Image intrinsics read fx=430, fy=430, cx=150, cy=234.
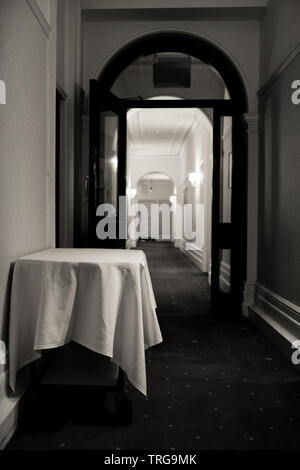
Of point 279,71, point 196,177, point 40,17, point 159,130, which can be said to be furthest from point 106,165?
point 159,130

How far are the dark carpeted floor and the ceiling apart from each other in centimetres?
634

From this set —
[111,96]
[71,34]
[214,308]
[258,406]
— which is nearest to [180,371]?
[258,406]

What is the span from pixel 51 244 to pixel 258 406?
1849 millimetres

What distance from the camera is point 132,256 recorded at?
2.68 meters

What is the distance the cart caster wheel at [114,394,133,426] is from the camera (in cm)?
239

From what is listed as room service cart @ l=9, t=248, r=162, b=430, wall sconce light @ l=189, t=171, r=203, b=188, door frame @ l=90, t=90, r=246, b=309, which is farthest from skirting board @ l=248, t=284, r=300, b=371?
wall sconce light @ l=189, t=171, r=203, b=188

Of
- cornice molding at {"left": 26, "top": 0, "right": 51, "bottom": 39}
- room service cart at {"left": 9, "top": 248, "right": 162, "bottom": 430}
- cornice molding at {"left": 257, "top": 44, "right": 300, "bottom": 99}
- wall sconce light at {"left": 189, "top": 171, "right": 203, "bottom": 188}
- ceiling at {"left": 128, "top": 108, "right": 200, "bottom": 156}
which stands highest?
ceiling at {"left": 128, "top": 108, "right": 200, "bottom": 156}

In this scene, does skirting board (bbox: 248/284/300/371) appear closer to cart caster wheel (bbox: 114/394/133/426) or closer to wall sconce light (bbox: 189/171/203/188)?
cart caster wheel (bbox: 114/394/133/426)

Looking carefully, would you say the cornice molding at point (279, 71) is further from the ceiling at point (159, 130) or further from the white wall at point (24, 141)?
the ceiling at point (159, 130)

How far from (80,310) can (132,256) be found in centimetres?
51

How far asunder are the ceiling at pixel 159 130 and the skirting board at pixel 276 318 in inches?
215

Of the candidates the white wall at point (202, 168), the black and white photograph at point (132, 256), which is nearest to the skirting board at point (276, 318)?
the black and white photograph at point (132, 256)

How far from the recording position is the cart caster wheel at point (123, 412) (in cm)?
239

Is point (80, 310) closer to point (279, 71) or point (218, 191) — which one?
point (279, 71)
